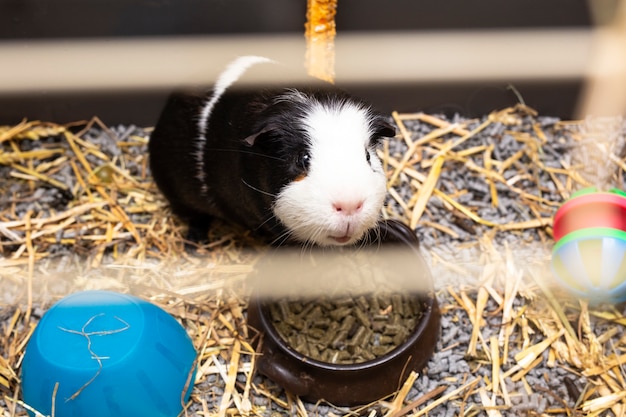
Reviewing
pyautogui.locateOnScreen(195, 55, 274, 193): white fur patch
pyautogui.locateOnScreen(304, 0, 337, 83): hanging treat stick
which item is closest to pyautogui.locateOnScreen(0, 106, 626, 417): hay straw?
pyautogui.locateOnScreen(195, 55, 274, 193): white fur patch

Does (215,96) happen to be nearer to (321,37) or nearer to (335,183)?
(321,37)

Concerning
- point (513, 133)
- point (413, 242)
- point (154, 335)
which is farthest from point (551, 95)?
point (154, 335)

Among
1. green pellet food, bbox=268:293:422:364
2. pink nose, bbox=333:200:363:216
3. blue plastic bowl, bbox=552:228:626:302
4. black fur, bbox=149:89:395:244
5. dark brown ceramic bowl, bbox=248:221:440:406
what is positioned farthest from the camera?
green pellet food, bbox=268:293:422:364

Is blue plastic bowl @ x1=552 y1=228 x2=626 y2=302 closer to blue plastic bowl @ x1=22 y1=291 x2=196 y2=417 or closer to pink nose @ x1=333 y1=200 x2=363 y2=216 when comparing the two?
pink nose @ x1=333 y1=200 x2=363 y2=216

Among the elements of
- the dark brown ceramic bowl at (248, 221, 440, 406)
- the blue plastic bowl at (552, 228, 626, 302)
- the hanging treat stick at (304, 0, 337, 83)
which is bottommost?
the dark brown ceramic bowl at (248, 221, 440, 406)

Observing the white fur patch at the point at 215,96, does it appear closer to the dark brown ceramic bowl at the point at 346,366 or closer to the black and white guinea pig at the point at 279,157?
the black and white guinea pig at the point at 279,157

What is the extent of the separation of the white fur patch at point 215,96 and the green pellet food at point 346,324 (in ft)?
1.82

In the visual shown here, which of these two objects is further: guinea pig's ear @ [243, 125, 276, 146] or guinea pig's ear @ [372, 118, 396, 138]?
guinea pig's ear @ [372, 118, 396, 138]

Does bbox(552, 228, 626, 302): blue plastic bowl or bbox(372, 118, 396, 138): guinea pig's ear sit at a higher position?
bbox(372, 118, 396, 138): guinea pig's ear

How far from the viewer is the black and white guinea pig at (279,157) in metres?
1.98

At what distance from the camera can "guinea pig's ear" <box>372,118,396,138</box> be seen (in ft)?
7.05

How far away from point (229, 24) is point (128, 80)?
0.48m

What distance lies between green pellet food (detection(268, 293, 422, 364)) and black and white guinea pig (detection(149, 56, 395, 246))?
0.32 metres

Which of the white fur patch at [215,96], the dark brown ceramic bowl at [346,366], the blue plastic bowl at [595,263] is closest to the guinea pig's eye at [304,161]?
the dark brown ceramic bowl at [346,366]
